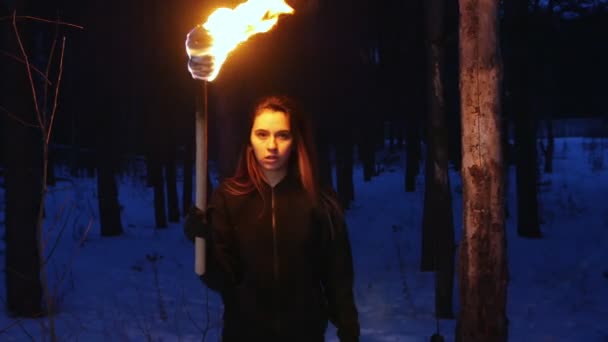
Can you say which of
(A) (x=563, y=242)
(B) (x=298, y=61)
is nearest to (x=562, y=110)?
(A) (x=563, y=242)

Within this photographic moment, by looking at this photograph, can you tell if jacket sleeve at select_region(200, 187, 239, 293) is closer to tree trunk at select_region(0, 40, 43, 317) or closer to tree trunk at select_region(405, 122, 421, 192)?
tree trunk at select_region(0, 40, 43, 317)

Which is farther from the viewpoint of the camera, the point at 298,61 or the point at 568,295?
the point at 298,61

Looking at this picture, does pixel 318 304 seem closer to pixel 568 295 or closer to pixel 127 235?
pixel 568 295

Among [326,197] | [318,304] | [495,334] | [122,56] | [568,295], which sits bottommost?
[568,295]

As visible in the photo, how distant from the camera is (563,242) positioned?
13984 mm

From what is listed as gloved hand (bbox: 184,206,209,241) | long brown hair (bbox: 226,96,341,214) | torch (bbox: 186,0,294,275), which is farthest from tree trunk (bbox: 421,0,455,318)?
gloved hand (bbox: 184,206,209,241)

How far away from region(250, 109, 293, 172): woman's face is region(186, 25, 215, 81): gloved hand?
0.56 m

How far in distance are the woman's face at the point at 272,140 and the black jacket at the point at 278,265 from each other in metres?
0.13

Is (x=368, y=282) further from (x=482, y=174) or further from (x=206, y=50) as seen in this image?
(x=206, y=50)

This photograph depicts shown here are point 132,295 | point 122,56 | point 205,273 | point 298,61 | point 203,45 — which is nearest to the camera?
point 203,45

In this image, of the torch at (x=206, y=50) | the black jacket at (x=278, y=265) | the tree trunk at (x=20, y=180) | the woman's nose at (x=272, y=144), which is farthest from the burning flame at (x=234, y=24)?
the tree trunk at (x=20, y=180)

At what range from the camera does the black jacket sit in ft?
10.2

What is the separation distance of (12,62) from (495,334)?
601 cm

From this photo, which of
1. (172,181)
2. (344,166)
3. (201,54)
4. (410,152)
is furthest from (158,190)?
(201,54)
